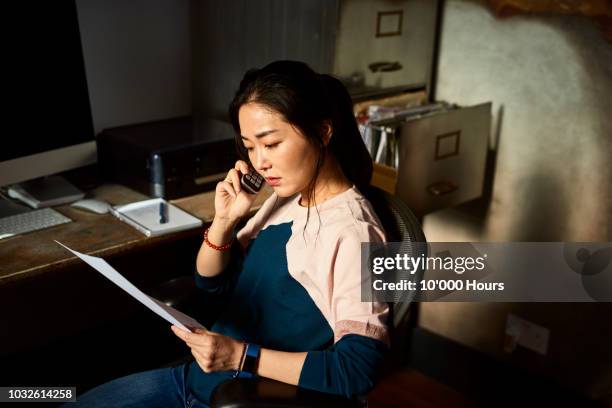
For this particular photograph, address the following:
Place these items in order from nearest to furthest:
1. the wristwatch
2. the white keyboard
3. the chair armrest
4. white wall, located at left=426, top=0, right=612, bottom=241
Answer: the chair armrest < the wristwatch < the white keyboard < white wall, located at left=426, top=0, right=612, bottom=241

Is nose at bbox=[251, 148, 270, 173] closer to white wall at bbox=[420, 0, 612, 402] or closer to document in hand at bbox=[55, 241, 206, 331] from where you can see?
document in hand at bbox=[55, 241, 206, 331]

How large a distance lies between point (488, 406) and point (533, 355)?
24 centimetres

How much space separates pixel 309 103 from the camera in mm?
1296

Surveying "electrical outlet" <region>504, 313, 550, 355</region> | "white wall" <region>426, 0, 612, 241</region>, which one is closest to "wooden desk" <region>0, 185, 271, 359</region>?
"white wall" <region>426, 0, 612, 241</region>

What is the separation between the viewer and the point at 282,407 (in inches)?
44.8

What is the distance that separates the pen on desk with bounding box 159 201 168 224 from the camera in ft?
5.74

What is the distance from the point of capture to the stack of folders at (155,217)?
67.5 inches

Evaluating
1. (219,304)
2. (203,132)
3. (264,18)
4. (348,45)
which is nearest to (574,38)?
(348,45)

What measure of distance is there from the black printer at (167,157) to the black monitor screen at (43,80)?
16 centimetres

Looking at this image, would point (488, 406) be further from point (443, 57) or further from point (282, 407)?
point (282, 407)

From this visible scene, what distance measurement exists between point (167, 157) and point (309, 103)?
72 centimetres

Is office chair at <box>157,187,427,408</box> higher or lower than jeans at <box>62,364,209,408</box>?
higher

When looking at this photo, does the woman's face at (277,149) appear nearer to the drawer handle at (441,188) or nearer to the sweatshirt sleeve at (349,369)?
the sweatshirt sleeve at (349,369)

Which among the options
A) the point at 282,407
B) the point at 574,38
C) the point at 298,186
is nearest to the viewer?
the point at 282,407
